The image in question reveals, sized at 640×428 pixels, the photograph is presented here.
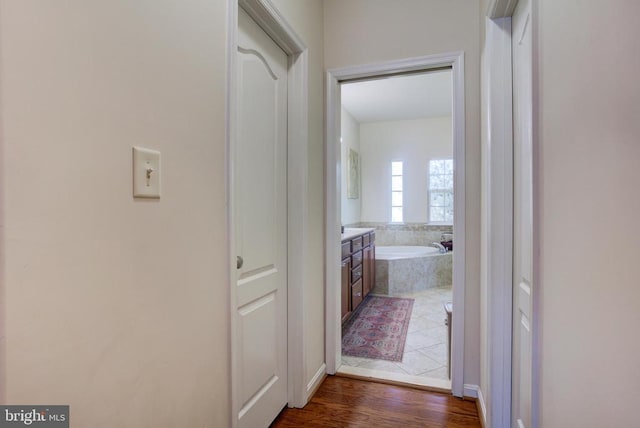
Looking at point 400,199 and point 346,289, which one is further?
point 400,199

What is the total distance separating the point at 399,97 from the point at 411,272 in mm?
2449

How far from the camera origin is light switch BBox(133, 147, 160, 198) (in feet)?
2.73

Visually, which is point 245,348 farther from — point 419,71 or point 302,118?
point 419,71

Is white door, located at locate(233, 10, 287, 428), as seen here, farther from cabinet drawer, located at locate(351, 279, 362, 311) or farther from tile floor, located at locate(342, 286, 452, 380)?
cabinet drawer, located at locate(351, 279, 362, 311)

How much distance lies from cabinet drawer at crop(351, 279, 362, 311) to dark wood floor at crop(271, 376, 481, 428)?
4.12 feet

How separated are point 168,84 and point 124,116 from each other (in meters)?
0.19

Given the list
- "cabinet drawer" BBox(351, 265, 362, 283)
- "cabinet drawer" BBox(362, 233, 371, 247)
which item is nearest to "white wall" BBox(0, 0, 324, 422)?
"cabinet drawer" BBox(351, 265, 362, 283)

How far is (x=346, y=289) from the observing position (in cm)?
315

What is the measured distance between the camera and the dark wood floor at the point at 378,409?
1.77 m

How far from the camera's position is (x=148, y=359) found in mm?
879

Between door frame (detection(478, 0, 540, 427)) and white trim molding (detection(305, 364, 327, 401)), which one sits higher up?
door frame (detection(478, 0, 540, 427))

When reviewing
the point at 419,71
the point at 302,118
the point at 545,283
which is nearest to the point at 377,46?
the point at 419,71

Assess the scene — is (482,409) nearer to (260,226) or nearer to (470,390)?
(470,390)

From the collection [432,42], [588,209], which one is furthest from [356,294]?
[588,209]
